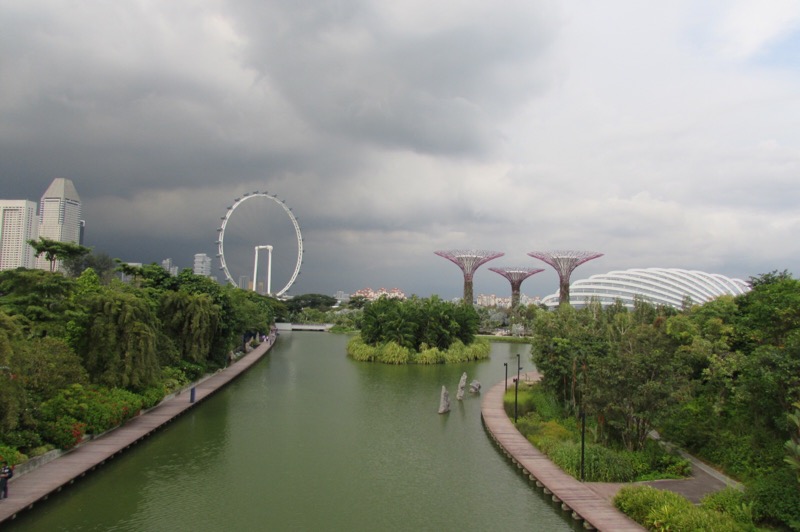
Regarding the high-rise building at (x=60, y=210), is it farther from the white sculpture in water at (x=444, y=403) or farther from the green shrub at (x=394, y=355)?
the white sculpture in water at (x=444, y=403)

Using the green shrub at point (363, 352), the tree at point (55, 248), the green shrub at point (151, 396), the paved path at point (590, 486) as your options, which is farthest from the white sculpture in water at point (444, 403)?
the tree at point (55, 248)

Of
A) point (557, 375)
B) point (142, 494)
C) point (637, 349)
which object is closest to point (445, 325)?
point (557, 375)

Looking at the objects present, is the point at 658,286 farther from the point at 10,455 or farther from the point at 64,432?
the point at 10,455

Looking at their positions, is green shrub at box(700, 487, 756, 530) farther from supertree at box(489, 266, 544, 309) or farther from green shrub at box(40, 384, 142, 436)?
supertree at box(489, 266, 544, 309)

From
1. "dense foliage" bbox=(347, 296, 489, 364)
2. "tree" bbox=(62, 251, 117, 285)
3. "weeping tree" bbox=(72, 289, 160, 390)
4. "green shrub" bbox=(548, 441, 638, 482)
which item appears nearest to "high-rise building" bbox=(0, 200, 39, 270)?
"tree" bbox=(62, 251, 117, 285)

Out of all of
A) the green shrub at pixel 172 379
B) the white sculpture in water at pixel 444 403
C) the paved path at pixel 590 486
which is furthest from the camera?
the green shrub at pixel 172 379
